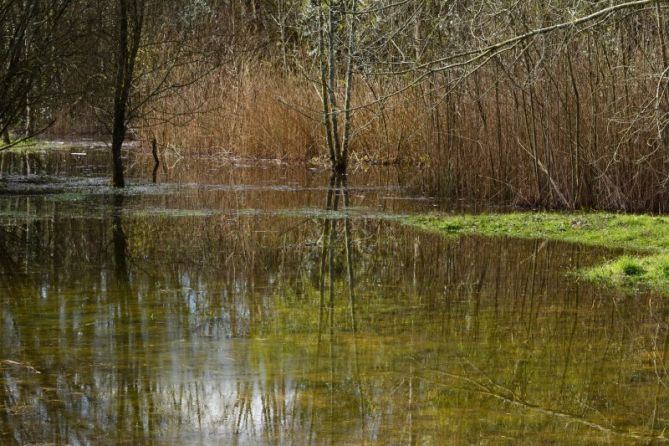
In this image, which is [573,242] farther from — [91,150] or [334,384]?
[91,150]

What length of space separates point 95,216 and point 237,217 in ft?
5.17

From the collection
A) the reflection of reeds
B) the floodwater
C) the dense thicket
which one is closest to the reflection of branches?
the floodwater

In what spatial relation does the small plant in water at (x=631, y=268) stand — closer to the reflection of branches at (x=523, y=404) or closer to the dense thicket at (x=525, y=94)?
the dense thicket at (x=525, y=94)

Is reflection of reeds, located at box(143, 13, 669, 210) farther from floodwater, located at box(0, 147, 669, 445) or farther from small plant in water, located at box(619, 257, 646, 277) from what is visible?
floodwater, located at box(0, 147, 669, 445)

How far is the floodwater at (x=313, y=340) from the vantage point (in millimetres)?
4207

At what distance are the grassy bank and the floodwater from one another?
28 cm

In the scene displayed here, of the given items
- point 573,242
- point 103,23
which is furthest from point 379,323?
point 103,23

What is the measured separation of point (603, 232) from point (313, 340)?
4.80m

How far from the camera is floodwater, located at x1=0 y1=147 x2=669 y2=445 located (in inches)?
166

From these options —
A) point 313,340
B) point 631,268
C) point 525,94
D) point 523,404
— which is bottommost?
point 523,404

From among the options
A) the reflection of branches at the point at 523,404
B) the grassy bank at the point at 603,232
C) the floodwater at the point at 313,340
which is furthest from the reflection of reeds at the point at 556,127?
the reflection of branches at the point at 523,404

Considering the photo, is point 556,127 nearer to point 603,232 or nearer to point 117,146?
point 603,232

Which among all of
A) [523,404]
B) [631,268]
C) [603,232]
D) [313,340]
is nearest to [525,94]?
[603,232]

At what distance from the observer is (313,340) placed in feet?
18.3
